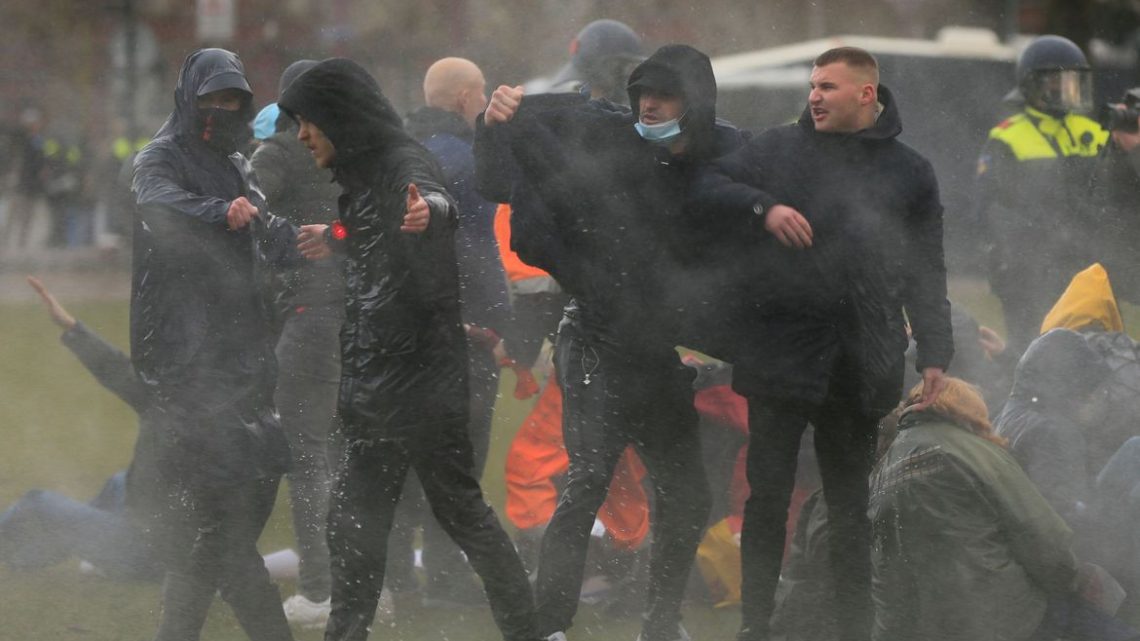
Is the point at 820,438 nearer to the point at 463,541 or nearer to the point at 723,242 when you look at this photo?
the point at 723,242

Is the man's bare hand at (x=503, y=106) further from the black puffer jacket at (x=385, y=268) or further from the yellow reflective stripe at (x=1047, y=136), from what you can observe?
the yellow reflective stripe at (x=1047, y=136)

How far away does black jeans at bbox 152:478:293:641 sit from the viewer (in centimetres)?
396

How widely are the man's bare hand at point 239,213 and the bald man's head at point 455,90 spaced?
1261 millimetres

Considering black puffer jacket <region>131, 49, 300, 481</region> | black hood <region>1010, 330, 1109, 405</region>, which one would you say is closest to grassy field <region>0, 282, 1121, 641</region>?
black puffer jacket <region>131, 49, 300, 481</region>

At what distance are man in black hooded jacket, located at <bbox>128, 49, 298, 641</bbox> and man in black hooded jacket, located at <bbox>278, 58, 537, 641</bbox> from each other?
0.24 m

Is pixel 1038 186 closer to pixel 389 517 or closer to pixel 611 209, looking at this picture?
pixel 611 209

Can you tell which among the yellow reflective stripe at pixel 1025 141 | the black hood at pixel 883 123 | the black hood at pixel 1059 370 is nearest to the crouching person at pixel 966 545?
the black hood at pixel 1059 370

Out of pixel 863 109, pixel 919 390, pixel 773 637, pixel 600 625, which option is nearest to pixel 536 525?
pixel 600 625

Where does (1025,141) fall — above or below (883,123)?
below

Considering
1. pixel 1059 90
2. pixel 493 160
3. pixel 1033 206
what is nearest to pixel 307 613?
pixel 493 160

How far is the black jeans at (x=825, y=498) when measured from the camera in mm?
4074

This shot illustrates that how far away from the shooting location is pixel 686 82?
408cm

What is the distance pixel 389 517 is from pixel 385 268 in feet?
2.03

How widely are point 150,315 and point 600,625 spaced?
1593 mm
